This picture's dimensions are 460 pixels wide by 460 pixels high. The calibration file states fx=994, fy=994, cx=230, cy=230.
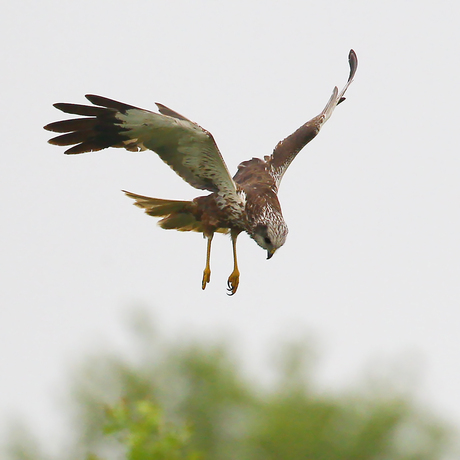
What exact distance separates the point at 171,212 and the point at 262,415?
10414mm

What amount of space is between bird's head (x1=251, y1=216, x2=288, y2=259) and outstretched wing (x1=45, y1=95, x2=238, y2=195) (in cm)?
52

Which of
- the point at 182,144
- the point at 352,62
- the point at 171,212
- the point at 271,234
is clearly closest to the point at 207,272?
the point at 271,234

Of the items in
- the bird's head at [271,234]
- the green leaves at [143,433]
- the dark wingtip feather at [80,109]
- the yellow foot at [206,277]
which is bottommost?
the green leaves at [143,433]

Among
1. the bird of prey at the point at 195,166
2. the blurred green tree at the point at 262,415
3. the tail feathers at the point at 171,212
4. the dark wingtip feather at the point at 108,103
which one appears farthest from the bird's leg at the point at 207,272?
the blurred green tree at the point at 262,415

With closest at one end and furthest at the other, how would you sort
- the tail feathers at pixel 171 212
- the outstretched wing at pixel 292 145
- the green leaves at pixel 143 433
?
the green leaves at pixel 143 433
the tail feathers at pixel 171 212
the outstretched wing at pixel 292 145

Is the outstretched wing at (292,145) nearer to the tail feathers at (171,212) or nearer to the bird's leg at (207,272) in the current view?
the tail feathers at (171,212)

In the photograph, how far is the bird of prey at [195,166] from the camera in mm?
8898

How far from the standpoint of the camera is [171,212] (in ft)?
33.4

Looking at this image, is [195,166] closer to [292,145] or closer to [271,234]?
[271,234]

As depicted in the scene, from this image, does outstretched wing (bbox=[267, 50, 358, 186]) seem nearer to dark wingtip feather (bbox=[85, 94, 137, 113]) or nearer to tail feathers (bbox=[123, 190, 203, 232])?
tail feathers (bbox=[123, 190, 203, 232])

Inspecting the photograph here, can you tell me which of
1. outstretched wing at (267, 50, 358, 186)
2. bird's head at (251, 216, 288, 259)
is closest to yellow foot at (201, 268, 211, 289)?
bird's head at (251, 216, 288, 259)

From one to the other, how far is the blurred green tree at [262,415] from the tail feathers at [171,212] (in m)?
8.66

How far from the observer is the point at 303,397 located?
2005cm

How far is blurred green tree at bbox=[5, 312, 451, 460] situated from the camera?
750 inches
